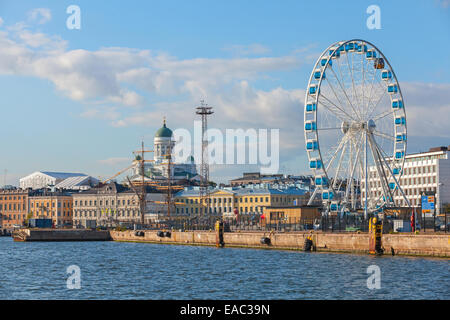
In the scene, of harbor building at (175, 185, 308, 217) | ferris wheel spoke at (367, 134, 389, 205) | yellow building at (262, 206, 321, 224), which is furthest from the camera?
harbor building at (175, 185, 308, 217)

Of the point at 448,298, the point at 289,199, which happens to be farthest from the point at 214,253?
the point at 289,199

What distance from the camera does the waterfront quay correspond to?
68.2 m

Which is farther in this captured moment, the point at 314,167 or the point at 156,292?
the point at 314,167

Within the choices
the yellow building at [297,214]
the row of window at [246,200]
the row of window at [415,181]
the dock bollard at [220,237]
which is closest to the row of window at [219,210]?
the row of window at [246,200]

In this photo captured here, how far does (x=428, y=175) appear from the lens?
160 m

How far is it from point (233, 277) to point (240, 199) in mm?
124443

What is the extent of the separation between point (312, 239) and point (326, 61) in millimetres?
23996

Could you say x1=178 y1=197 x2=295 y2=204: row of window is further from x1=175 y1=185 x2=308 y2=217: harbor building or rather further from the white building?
the white building

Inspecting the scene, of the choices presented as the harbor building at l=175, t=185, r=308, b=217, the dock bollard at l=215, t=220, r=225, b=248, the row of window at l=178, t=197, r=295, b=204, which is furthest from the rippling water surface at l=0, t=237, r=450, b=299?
the row of window at l=178, t=197, r=295, b=204

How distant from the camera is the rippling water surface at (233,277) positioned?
47.8 m

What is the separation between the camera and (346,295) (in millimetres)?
46188

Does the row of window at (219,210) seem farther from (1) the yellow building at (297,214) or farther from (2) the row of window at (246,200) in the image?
(1) the yellow building at (297,214)

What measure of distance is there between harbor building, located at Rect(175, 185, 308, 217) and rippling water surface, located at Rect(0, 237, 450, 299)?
95.2 m

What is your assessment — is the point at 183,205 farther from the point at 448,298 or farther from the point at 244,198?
the point at 448,298
